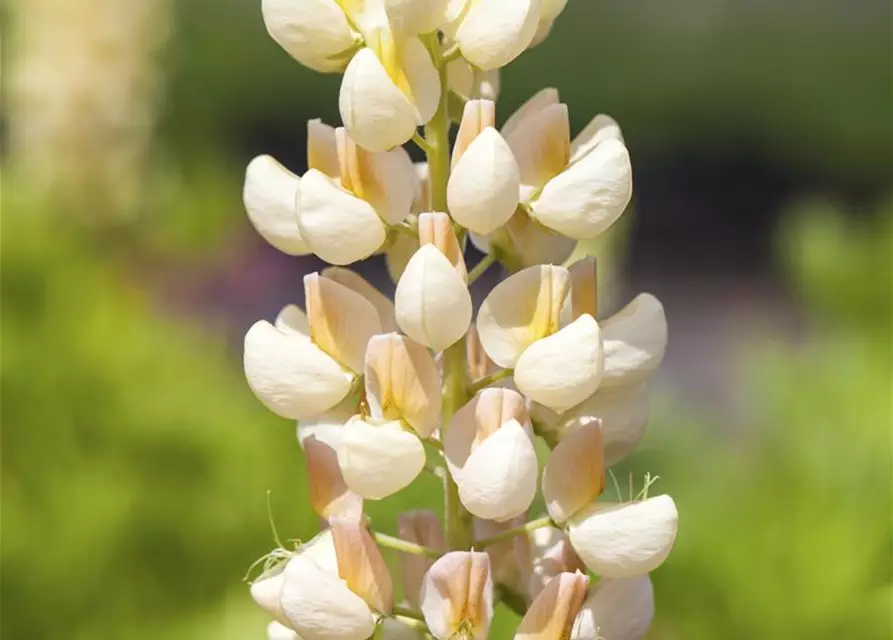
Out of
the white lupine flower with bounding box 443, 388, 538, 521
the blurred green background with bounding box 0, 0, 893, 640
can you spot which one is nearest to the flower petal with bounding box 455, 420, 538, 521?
the white lupine flower with bounding box 443, 388, 538, 521

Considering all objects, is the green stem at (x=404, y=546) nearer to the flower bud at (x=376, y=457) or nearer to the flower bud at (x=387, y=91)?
the flower bud at (x=376, y=457)

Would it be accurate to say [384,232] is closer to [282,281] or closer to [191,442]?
[191,442]

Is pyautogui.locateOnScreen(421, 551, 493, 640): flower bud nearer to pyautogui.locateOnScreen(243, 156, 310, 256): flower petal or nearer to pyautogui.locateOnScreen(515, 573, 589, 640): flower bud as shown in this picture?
pyautogui.locateOnScreen(515, 573, 589, 640): flower bud

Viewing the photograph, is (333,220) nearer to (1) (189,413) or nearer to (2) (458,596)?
(2) (458,596)

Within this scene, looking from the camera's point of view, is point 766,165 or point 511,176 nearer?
point 511,176

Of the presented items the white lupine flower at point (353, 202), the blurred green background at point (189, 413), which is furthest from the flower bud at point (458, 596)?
the blurred green background at point (189, 413)

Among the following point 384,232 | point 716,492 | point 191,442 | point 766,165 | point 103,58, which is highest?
point 384,232

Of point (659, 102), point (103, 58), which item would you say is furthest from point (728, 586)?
point (659, 102)
